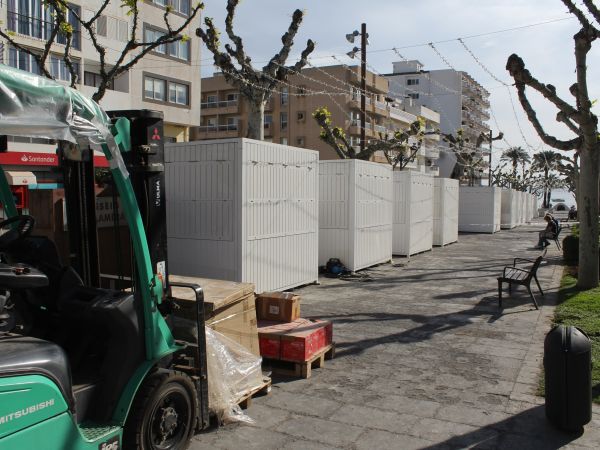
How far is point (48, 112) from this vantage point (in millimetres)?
3191

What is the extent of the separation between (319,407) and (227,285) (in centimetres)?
148

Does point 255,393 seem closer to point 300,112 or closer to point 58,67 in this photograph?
point 58,67

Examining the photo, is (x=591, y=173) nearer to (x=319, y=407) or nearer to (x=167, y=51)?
(x=319, y=407)

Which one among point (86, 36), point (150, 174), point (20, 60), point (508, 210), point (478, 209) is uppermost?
point (86, 36)

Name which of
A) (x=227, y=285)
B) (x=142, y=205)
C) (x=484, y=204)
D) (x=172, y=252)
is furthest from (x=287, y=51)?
(x=484, y=204)

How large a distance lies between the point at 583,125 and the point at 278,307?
7778 mm

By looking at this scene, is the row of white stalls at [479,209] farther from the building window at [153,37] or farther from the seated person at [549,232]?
the building window at [153,37]

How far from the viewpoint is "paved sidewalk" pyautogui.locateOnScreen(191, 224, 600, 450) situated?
4.82 meters

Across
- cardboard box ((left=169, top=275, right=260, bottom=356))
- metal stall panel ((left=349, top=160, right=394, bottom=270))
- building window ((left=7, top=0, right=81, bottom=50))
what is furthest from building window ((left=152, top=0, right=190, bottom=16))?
cardboard box ((left=169, top=275, right=260, bottom=356))

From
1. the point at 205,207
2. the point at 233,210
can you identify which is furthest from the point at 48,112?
the point at 205,207

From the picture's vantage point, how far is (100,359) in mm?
3840

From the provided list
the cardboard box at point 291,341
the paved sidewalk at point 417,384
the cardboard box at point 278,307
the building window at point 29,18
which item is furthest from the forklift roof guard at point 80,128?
the building window at point 29,18

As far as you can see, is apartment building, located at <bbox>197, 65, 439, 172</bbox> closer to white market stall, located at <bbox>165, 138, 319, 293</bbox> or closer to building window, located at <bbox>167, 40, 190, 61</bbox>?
building window, located at <bbox>167, 40, 190, 61</bbox>

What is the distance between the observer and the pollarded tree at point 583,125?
1127cm
